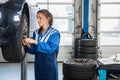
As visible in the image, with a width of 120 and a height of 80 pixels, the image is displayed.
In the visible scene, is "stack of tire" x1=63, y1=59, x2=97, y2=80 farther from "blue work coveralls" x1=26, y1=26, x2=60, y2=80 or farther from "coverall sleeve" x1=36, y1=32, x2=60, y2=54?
"coverall sleeve" x1=36, y1=32, x2=60, y2=54

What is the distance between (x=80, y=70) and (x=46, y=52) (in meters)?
1.33

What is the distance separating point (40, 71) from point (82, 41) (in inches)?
130

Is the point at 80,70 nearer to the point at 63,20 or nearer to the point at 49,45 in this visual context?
the point at 49,45

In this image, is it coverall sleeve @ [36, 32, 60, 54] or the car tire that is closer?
the car tire

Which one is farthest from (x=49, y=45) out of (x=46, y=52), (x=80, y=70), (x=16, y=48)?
(x=80, y=70)

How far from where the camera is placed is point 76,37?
7059mm

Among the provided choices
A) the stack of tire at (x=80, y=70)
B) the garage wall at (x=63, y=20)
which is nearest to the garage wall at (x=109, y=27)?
the garage wall at (x=63, y=20)

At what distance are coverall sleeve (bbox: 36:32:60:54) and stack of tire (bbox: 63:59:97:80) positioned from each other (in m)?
→ 1.21

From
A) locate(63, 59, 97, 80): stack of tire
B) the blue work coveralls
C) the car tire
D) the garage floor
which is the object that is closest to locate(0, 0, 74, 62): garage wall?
the garage floor

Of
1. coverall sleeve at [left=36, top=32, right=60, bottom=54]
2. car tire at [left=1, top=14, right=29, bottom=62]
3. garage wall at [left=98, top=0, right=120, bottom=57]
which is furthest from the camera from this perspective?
garage wall at [left=98, top=0, right=120, bottom=57]

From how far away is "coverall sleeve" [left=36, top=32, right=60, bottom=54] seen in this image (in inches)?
94.4

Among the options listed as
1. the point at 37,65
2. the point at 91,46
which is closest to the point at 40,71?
the point at 37,65

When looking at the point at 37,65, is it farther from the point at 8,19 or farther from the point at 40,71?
the point at 8,19

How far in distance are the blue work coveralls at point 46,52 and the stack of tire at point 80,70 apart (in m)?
1.01
